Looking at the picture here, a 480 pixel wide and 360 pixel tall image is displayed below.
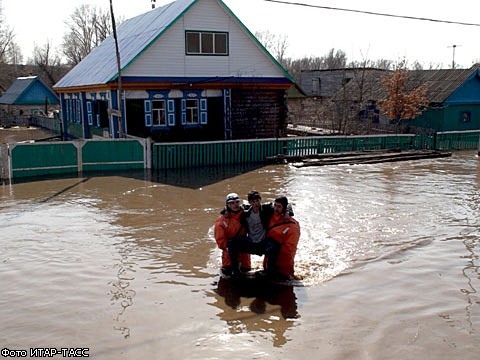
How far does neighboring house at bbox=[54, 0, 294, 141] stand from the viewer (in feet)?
75.1

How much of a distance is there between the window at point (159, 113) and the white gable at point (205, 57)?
147 centimetres

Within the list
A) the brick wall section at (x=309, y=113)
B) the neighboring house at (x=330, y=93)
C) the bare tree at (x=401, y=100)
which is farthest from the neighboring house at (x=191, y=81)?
the brick wall section at (x=309, y=113)

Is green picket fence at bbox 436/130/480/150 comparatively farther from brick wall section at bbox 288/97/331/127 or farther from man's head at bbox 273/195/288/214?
man's head at bbox 273/195/288/214

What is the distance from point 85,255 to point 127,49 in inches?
664

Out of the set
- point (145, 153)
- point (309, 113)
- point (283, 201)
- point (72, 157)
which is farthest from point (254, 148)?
point (309, 113)

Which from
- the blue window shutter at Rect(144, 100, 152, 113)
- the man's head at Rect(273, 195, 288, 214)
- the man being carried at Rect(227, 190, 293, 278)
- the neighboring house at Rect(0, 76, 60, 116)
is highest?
the neighboring house at Rect(0, 76, 60, 116)

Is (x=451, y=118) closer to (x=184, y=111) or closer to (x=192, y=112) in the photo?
(x=192, y=112)

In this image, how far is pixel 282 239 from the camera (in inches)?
314

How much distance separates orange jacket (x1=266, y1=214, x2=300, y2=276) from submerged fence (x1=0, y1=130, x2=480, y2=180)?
1265cm

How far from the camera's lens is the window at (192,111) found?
2472cm

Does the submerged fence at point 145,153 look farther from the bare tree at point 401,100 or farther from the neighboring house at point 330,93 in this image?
the neighboring house at point 330,93

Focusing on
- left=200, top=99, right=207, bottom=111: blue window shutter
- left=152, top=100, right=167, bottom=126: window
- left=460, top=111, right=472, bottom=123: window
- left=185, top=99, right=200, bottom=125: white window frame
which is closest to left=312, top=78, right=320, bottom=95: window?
left=460, top=111, right=472, bottom=123: window

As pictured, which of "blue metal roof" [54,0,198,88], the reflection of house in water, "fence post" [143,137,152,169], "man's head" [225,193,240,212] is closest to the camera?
the reflection of house in water

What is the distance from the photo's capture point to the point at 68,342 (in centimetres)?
616
